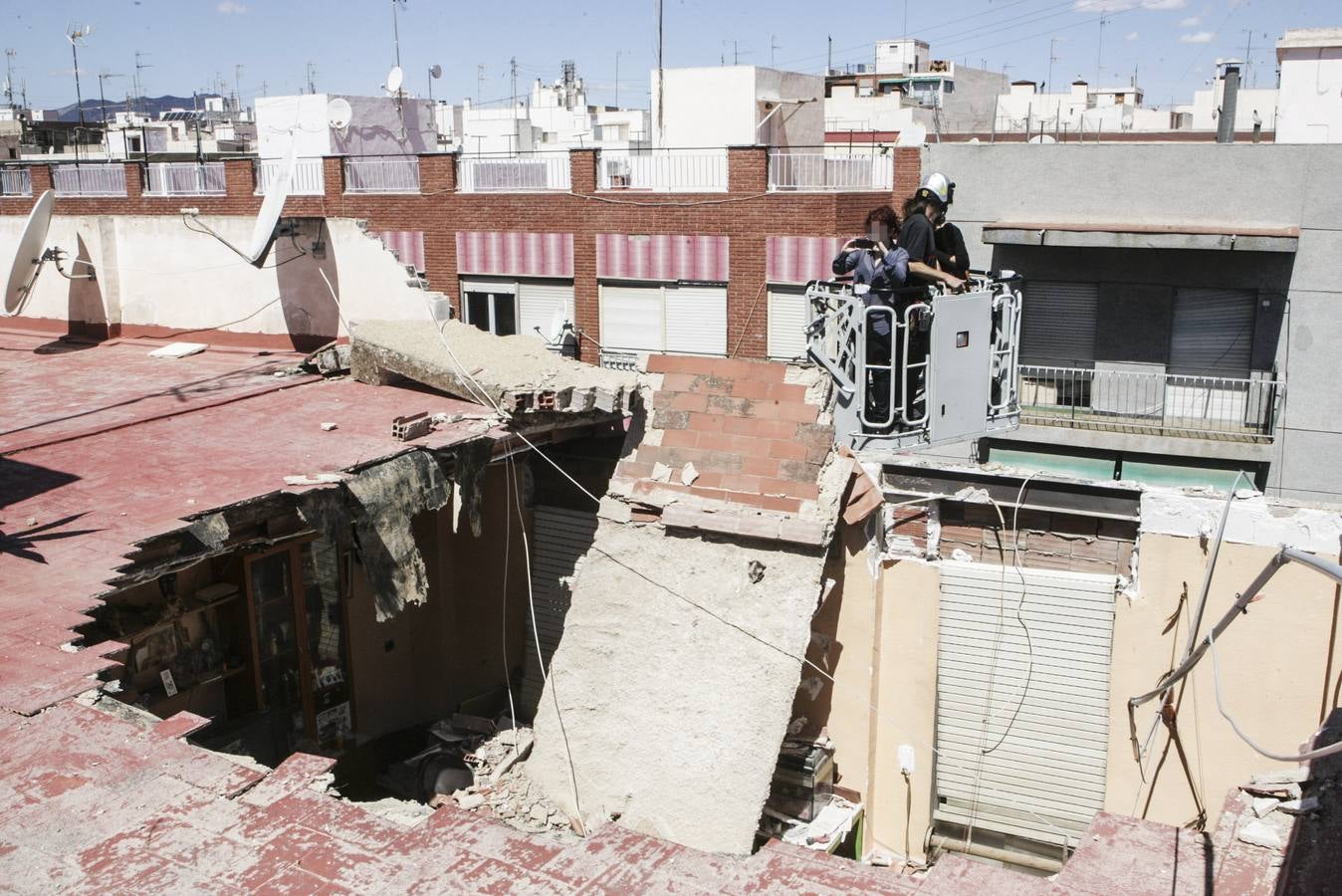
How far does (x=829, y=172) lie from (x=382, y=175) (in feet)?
33.7

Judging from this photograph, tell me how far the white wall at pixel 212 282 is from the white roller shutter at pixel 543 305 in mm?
7795

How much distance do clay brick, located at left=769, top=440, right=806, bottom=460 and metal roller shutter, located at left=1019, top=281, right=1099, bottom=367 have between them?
11450 mm

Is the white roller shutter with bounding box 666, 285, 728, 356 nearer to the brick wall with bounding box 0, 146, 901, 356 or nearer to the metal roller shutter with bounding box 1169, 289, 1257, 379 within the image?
the brick wall with bounding box 0, 146, 901, 356

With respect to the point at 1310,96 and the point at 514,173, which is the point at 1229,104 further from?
the point at 514,173

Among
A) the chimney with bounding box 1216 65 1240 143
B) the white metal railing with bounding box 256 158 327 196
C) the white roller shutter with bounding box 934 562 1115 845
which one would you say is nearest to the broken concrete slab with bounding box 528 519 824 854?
the white roller shutter with bounding box 934 562 1115 845

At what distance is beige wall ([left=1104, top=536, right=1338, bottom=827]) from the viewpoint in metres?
9.27

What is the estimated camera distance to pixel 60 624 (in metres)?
6.60

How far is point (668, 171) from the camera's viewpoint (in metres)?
22.2

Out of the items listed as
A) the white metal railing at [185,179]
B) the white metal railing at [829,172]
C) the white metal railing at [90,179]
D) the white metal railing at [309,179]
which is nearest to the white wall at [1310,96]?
the white metal railing at [829,172]

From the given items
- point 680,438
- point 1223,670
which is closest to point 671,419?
point 680,438

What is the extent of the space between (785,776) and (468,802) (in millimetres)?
2908

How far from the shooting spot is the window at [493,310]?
2441 cm

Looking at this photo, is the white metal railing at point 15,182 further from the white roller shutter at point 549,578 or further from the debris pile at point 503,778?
the debris pile at point 503,778

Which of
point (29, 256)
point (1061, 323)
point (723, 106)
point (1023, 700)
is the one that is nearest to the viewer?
point (1023, 700)
